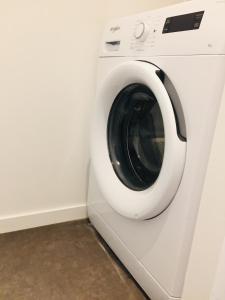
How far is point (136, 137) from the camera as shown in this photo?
1058 millimetres

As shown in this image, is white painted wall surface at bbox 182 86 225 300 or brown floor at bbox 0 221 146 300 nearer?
white painted wall surface at bbox 182 86 225 300

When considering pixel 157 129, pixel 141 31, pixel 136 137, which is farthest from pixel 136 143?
pixel 141 31

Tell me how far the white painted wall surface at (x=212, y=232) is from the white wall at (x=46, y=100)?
0.71 metres

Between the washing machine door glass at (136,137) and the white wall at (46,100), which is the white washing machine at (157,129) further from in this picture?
the white wall at (46,100)

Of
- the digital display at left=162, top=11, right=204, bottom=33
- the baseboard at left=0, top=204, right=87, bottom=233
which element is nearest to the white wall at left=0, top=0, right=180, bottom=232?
the baseboard at left=0, top=204, right=87, bottom=233

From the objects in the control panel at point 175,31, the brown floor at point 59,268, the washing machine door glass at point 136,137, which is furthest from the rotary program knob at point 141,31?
the brown floor at point 59,268

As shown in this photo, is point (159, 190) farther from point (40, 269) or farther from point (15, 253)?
point (15, 253)

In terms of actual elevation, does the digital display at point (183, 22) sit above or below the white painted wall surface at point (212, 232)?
above

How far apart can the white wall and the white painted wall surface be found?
0.71m

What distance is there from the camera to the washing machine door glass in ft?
3.08

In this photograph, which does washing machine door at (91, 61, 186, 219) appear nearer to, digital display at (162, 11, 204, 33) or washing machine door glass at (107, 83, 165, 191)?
washing machine door glass at (107, 83, 165, 191)

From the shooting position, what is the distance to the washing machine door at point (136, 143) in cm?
77

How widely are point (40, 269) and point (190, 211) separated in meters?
0.63

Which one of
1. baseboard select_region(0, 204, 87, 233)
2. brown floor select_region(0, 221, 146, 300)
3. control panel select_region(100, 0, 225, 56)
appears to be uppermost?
control panel select_region(100, 0, 225, 56)
